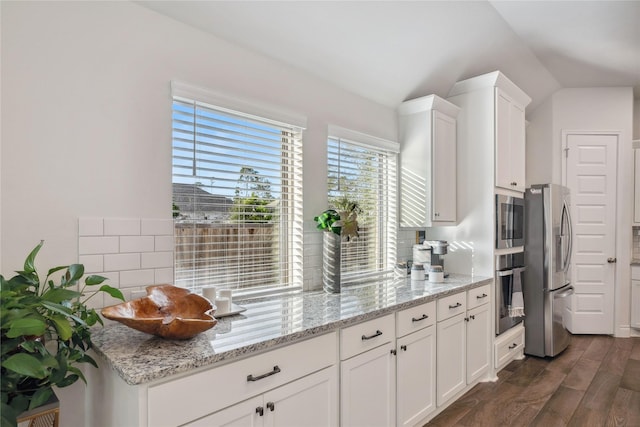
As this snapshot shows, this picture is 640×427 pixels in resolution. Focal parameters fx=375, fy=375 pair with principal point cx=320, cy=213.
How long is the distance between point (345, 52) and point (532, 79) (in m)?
2.53

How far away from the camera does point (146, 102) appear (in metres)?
1.82

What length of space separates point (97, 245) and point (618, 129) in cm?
Result: 526

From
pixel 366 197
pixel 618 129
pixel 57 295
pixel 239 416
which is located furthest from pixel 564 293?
pixel 57 295

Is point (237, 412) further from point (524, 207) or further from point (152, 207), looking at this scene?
point (524, 207)

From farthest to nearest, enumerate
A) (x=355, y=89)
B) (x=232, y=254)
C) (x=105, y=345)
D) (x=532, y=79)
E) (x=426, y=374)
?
(x=532, y=79)
(x=355, y=89)
(x=426, y=374)
(x=232, y=254)
(x=105, y=345)

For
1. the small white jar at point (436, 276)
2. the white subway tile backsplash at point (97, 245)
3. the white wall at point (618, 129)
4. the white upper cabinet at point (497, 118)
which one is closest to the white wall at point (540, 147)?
the white wall at point (618, 129)

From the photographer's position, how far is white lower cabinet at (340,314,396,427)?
6.02 feet

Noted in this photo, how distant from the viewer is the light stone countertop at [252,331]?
1.24 metres

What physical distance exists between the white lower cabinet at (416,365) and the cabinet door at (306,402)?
54 centimetres

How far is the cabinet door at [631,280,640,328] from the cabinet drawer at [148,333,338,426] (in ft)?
14.2

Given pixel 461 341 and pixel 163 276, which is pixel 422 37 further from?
pixel 163 276

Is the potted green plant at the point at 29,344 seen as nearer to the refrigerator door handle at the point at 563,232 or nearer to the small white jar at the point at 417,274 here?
the small white jar at the point at 417,274

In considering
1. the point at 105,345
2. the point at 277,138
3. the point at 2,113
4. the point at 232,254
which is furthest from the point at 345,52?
the point at 105,345

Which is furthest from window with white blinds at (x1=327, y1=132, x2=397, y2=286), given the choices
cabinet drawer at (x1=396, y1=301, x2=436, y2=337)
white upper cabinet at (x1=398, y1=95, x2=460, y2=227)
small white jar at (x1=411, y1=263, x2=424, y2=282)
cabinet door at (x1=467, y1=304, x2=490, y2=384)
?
cabinet door at (x1=467, y1=304, x2=490, y2=384)
